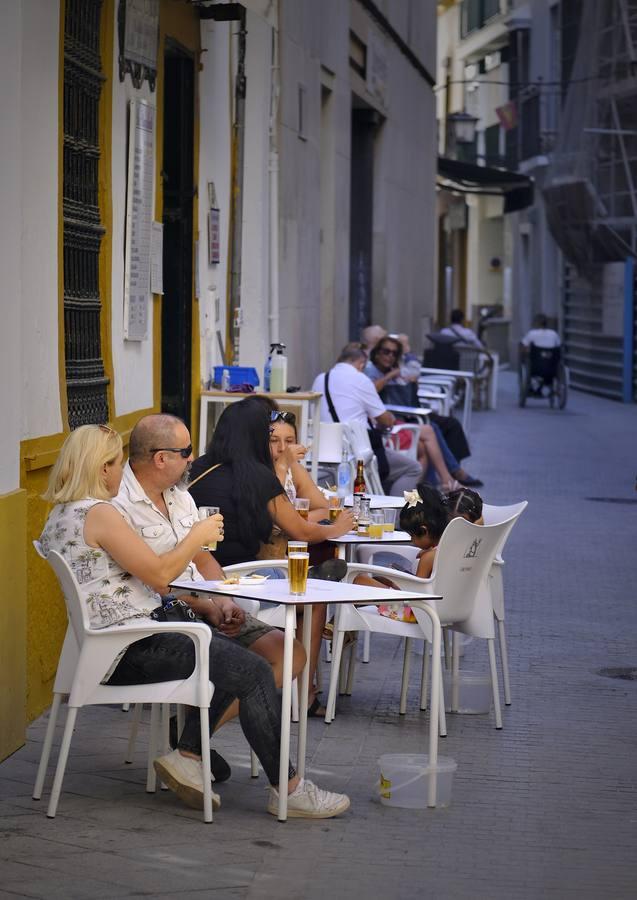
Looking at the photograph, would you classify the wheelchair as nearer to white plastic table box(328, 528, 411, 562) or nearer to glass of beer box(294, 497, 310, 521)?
white plastic table box(328, 528, 411, 562)

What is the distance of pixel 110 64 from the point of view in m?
8.34

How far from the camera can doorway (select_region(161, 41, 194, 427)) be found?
34.6 ft

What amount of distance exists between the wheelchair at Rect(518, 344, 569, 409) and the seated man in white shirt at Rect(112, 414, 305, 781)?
20786 mm

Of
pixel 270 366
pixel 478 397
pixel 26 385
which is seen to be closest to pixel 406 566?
pixel 270 366

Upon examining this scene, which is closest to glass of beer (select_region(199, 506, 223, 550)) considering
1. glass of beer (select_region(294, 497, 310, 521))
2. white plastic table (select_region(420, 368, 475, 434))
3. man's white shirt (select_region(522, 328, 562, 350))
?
glass of beer (select_region(294, 497, 310, 521))

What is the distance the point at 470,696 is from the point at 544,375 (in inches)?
791

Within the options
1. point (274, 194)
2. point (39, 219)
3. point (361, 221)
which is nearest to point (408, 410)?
point (274, 194)

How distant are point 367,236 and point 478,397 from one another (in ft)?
22.3

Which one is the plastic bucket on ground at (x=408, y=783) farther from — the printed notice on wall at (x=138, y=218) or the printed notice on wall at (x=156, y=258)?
the printed notice on wall at (x=156, y=258)

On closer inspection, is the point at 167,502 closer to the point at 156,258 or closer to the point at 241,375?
the point at 156,258

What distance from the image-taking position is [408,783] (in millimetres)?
5691

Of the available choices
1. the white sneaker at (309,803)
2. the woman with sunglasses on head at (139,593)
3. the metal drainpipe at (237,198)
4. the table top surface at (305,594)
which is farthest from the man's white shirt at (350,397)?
the white sneaker at (309,803)

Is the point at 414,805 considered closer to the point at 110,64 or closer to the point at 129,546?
the point at 129,546

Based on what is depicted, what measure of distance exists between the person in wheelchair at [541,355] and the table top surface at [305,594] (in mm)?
20678
